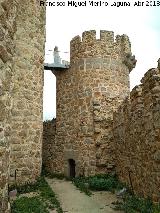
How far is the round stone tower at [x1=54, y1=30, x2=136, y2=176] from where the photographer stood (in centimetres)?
1205

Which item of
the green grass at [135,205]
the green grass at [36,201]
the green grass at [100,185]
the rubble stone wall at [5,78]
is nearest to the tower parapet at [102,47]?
the green grass at [100,185]

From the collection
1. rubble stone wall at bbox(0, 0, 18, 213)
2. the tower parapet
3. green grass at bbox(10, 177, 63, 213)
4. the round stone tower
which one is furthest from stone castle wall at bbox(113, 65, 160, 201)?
the tower parapet

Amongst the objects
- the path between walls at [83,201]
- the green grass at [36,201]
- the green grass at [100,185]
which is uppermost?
the green grass at [36,201]

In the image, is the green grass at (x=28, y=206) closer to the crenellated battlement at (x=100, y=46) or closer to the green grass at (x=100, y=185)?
the green grass at (x=100, y=185)

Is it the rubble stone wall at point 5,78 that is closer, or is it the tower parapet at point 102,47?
the rubble stone wall at point 5,78

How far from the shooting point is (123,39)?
537 inches

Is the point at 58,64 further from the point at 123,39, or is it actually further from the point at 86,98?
the point at 123,39

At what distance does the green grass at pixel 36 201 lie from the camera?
Result: 6.25 metres

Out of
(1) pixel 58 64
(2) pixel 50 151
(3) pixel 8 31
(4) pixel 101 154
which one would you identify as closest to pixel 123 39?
(1) pixel 58 64

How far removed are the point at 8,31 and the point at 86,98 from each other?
9.66 m

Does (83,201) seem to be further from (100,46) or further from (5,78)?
(100,46)

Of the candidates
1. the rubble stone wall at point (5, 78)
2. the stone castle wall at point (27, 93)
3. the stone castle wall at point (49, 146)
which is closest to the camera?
the rubble stone wall at point (5, 78)

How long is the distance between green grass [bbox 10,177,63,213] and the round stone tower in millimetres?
3761

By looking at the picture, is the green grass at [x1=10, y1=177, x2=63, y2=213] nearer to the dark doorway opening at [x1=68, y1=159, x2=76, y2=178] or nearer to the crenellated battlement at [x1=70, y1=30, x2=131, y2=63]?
the dark doorway opening at [x1=68, y1=159, x2=76, y2=178]
